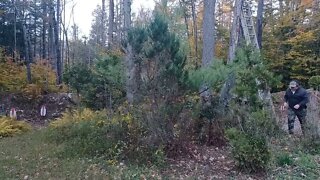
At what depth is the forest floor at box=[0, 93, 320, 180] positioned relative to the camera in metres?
6.01

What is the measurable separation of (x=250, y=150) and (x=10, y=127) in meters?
8.56

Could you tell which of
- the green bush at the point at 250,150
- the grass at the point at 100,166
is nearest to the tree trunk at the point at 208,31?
the grass at the point at 100,166

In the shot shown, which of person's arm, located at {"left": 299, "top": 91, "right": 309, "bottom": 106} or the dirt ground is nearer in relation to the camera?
person's arm, located at {"left": 299, "top": 91, "right": 309, "bottom": 106}

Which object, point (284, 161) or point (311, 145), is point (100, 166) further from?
point (311, 145)

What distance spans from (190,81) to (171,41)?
0.78 meters

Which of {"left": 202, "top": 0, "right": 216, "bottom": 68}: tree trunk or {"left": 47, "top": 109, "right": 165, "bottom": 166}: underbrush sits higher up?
{"left": 202, "top": 0, "right": 216, "bottom": 68}: tree trunk

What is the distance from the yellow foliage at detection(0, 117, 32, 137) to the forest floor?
3651 millimetres

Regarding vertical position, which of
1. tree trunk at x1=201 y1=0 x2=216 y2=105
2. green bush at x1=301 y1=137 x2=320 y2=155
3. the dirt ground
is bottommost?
green bush at x1=301 y1=137 x2=320 y2=155

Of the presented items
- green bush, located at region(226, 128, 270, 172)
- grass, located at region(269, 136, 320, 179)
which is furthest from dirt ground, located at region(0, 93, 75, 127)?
green bush, located at region(226, 128, 270, 172)

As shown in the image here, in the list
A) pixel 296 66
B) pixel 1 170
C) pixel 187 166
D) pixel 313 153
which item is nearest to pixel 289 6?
pixel 296 66

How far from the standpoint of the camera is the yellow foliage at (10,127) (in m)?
11.4

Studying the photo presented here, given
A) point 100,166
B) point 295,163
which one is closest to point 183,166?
point 100,166

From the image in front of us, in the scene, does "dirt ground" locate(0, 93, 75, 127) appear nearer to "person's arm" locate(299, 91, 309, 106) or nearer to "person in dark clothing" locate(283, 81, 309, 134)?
"person in dark clothing" locate(283, 81, 309, 134)

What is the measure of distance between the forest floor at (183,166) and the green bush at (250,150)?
0.53ft
